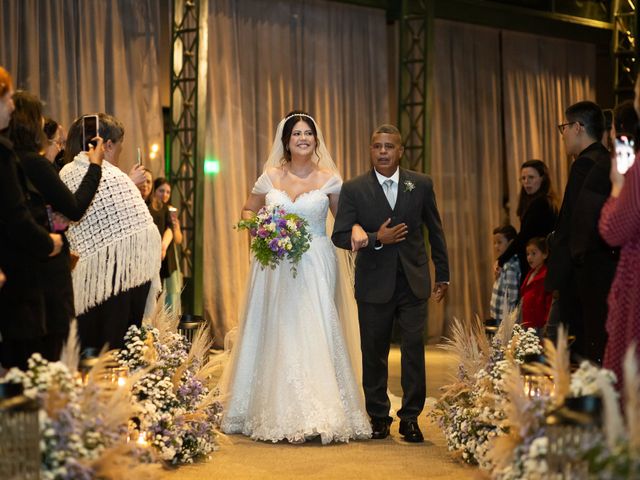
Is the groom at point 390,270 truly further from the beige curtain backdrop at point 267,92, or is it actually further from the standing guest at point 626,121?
the beige curtain backdrop at point 267,92

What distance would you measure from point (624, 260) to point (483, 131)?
1057cm

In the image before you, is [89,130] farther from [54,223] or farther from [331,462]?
[331,462]

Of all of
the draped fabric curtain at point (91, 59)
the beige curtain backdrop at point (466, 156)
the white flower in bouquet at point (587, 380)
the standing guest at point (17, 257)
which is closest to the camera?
the white flower in bouquet at point (587, 380)

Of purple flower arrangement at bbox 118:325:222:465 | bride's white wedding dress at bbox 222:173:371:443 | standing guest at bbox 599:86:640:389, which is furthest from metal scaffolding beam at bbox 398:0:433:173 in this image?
standing guest at bbox 599:86:640:389

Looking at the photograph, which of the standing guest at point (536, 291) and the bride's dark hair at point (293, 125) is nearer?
the bride's dark hair at point (293, 125)

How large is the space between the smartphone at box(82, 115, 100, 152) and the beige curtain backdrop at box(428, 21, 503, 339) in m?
8.62

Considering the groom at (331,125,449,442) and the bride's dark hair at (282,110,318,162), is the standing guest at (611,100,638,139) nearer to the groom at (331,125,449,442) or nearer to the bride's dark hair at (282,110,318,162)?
the groom at (331,125,449,442)

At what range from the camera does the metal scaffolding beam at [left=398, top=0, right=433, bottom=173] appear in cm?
1269

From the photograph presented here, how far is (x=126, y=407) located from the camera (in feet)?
12.7

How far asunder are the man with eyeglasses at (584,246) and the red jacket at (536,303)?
5.55 feet

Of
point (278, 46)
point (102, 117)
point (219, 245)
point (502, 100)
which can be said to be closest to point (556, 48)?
point (502, 100)

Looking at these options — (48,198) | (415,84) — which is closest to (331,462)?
(48,198)

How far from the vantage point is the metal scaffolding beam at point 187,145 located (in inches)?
429

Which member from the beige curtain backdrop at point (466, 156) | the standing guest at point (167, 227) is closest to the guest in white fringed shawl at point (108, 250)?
the standing guest at point (167, 227)
